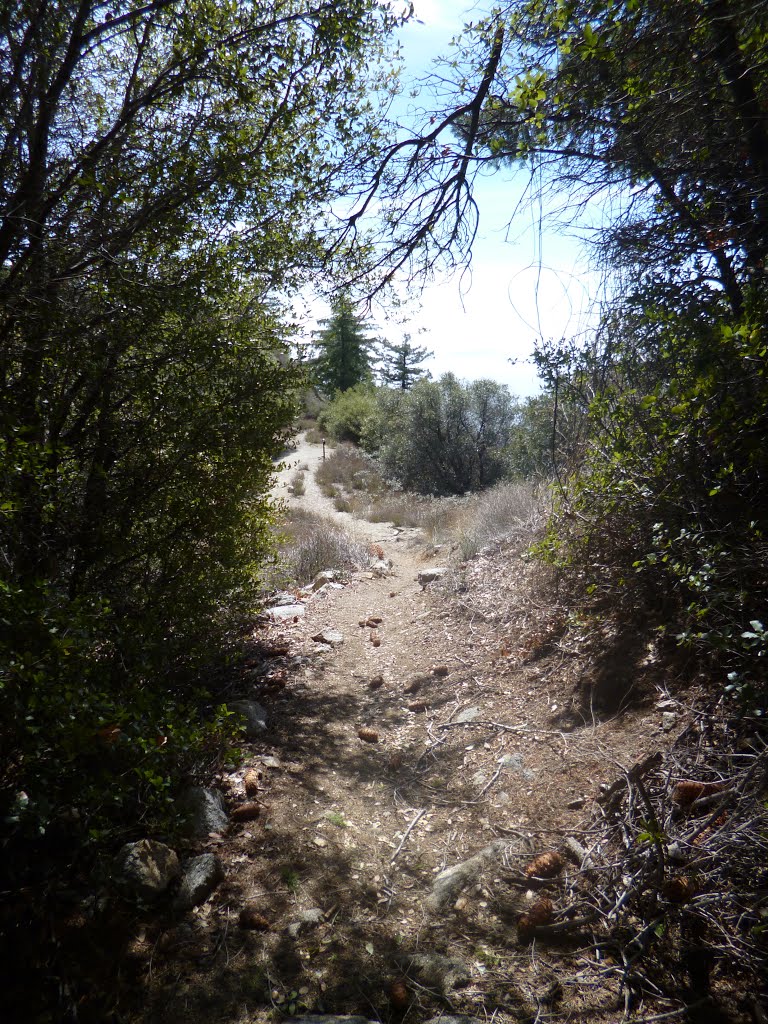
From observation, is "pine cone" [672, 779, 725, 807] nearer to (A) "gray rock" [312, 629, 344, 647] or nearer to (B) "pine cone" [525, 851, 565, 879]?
(B) "pine cone" [525, 851, 565, 879]

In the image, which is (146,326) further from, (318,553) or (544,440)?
(544,440)

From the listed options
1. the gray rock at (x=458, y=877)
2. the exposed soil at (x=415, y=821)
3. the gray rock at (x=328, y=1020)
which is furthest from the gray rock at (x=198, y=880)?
the gray rock at (x=458, y=877)

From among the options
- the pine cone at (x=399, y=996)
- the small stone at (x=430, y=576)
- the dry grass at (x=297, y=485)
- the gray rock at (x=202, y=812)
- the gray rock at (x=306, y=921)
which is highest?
the dry grass at (x=297, y=485)

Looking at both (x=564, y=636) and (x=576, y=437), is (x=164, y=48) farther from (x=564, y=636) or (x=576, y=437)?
(x=564, y=636)

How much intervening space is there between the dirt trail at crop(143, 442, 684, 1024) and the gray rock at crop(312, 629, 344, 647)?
0.45m

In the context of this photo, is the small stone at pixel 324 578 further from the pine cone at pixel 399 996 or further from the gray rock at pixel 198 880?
the pine cone at pixel 399 996

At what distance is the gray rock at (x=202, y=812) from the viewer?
2877 mm

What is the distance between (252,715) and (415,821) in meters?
1.61

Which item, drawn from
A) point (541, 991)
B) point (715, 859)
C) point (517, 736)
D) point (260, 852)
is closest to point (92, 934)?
point (260, 852)

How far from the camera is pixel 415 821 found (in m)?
3.27

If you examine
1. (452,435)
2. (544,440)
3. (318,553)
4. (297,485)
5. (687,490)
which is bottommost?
(318,553)

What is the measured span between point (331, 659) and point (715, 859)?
4.32m

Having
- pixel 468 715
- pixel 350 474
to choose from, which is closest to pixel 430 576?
pixel 468 715

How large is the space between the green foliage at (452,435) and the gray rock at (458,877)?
50.4ft
